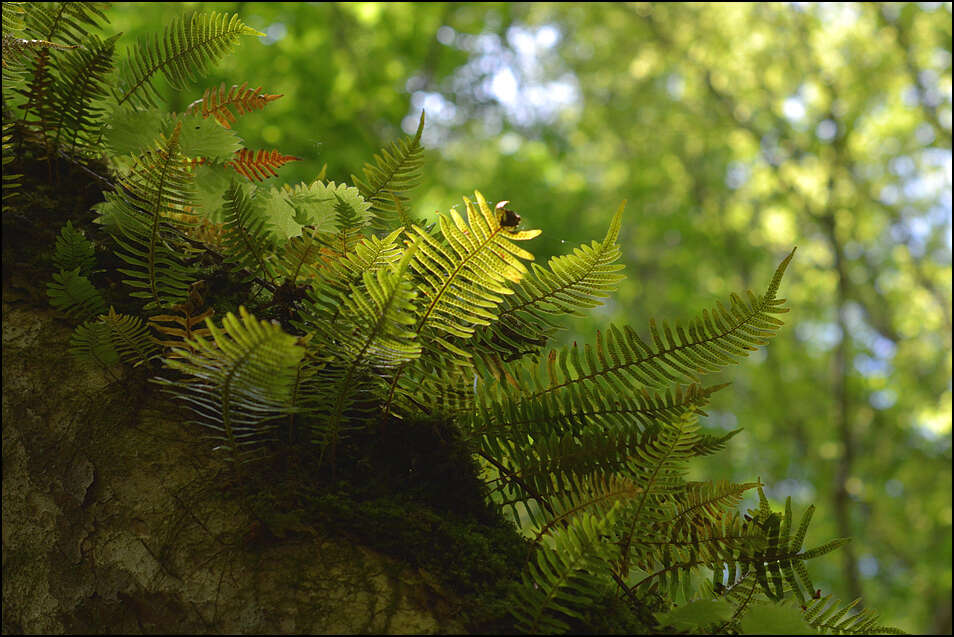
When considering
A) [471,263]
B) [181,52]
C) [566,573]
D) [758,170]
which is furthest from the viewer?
[758,170]

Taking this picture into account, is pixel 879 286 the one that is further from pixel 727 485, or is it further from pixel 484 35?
pixel 727 485

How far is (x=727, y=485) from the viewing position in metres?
0.95

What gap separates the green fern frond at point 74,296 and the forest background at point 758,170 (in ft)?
21.4

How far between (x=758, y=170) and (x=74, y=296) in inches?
596

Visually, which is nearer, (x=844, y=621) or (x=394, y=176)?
(x=844, y=621)

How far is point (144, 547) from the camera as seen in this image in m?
0.77

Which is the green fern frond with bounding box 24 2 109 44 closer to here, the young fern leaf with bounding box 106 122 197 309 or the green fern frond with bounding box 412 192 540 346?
the young fern leaf with bounding box 106 122 197 309

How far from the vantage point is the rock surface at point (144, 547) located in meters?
0.72

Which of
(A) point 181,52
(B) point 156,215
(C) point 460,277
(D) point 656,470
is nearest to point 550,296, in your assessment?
(C) point 460,277

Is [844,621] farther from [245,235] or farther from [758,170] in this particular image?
[758,170]

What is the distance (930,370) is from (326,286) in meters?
15.9

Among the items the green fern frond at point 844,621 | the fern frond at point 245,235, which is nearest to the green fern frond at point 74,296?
the fern frond at point 245,235

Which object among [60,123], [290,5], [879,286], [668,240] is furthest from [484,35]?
[60,123]

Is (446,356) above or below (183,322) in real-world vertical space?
above
